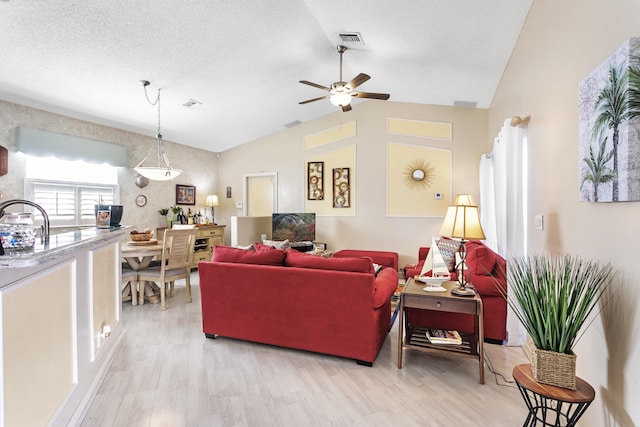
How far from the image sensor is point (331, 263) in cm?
269

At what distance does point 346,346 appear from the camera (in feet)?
8.58

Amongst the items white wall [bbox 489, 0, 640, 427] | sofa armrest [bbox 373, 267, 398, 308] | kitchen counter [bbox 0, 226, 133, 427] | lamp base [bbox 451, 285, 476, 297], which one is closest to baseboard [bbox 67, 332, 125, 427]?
kitchen counter [bbox 0, 226, 133, 427]

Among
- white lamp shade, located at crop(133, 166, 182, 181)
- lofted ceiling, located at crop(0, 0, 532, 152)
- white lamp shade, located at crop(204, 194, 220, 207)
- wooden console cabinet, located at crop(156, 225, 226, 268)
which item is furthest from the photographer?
white lamp shade, located at crop(204, 194, 220, 207)

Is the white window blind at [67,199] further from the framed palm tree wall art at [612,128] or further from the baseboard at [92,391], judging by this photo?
the framed palm tree wall art at [612,128]

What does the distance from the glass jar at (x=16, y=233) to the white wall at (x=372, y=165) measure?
5159mm

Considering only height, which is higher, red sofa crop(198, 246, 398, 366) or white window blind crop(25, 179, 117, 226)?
white window blind crop(25, 179, 117, 226)

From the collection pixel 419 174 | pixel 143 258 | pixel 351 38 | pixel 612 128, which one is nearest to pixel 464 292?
pixel 612 128

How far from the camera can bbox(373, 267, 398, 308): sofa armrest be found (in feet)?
8.66

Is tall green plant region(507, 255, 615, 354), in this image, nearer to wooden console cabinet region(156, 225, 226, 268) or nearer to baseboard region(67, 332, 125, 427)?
baseboard region(67, 332, 125, 427)

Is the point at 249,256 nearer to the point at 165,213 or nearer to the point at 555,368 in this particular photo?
the point at 555,368

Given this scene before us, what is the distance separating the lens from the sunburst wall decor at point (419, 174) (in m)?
5.64

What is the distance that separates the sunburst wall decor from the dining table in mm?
4181

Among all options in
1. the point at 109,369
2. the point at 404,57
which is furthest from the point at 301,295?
the point at 404,57

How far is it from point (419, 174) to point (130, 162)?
201 inches
